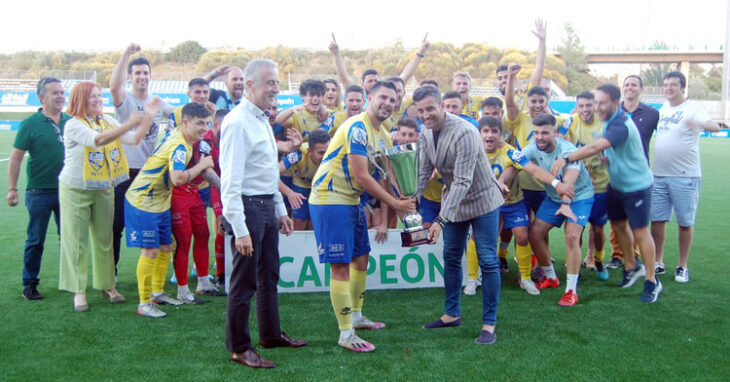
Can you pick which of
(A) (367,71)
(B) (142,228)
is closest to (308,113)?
(A) (367,71)

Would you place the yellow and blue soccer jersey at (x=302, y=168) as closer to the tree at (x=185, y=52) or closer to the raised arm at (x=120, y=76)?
the raised arm at (x=120, y=76)

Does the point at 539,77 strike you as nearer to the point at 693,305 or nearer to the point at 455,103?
the point at 455,103

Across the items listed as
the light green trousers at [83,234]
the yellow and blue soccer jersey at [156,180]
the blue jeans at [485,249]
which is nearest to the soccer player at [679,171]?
the blue jeans at [485,249]

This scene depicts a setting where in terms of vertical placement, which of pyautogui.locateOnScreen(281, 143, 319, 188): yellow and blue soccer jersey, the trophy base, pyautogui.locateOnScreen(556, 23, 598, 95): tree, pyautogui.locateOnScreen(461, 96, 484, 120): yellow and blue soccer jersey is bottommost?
the trophy base

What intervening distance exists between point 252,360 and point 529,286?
307cm

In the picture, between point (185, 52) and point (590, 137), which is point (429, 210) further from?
point (185, 52)

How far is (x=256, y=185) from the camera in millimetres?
3900

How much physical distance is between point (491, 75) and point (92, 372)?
59114 millimetres

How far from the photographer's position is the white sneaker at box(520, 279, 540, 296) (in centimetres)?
586

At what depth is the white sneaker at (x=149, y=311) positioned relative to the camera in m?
5.09

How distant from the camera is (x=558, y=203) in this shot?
5922mm

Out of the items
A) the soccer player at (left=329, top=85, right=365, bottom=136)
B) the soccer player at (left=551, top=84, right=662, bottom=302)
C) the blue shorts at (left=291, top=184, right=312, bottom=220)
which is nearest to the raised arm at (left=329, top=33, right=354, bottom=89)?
the soccer player at (left=329, top=85, right=365, bottom=136)

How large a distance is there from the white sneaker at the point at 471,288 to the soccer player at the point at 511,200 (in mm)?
17

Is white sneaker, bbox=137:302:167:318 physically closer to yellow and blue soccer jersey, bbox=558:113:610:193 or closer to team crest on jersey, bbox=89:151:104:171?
team crest on jersey, bbox=89:151:104:171
